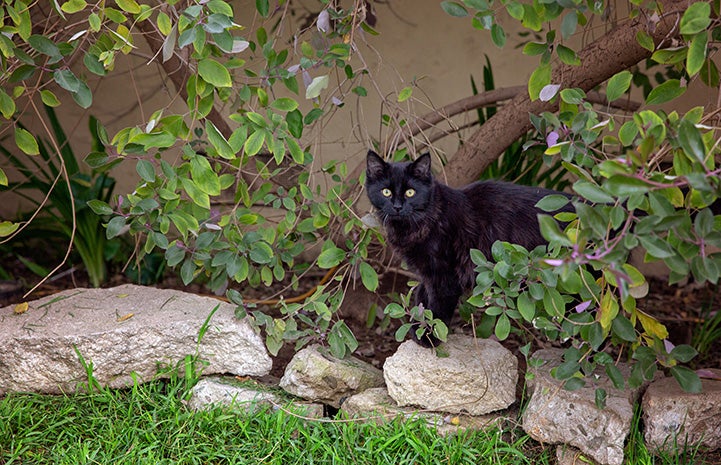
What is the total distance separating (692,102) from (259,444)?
2.84 metres

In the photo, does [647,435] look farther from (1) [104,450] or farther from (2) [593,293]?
(1) [104,450]

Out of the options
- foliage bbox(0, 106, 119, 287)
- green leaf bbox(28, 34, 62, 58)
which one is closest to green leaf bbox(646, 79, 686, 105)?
green leaf bbox(28, 34, 62, 58)

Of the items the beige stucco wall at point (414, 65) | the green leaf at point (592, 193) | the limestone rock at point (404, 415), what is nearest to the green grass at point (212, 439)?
the limestone rock at point (404, 415)

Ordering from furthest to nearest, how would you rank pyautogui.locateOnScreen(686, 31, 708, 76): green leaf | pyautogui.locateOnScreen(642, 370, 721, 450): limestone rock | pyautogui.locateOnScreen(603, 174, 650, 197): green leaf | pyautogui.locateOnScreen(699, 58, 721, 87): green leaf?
pyautogui.locateOnScreen(642, 370, 721, 450): limestone rock, pyautogui.locateOnScreen(699, 58, 721, 87): green leaf, pyautogui.locateOnScreen(686, 31, 708, 76): green leaf, pyautogui.locateOnScreen(603, 174, 650, 197): green leaf

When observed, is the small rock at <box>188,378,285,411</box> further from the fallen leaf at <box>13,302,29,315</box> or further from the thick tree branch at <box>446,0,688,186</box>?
the thick tree branch at <box>446,0,688,186</box>

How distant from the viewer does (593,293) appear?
2209 mm

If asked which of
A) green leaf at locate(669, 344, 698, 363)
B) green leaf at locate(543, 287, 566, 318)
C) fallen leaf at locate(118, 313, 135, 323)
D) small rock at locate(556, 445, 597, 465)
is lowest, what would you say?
small rock at locate(556, 445, 597, 465)

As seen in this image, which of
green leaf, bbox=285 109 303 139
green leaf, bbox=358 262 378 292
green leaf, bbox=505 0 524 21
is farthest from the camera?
green leaf, bbox=358 262 378 292

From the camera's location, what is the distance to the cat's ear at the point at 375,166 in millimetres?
2809

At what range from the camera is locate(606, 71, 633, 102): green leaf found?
2.09 meters

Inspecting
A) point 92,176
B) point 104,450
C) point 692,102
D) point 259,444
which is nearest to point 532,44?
point 259,444

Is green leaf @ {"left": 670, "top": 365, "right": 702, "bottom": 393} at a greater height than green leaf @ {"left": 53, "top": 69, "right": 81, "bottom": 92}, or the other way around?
green leaf @ {"left": 53, "top": 69, "right": 81, "bottom": 92}

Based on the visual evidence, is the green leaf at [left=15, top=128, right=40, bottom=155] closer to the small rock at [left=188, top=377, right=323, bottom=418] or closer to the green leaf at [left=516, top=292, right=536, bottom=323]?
the small rock at [left=188, top=377, right=323, bottom=418]

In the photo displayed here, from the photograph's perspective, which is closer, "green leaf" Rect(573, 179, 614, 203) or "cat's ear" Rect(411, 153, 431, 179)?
"green leaf" Rect(573, 179, 614, 203)
